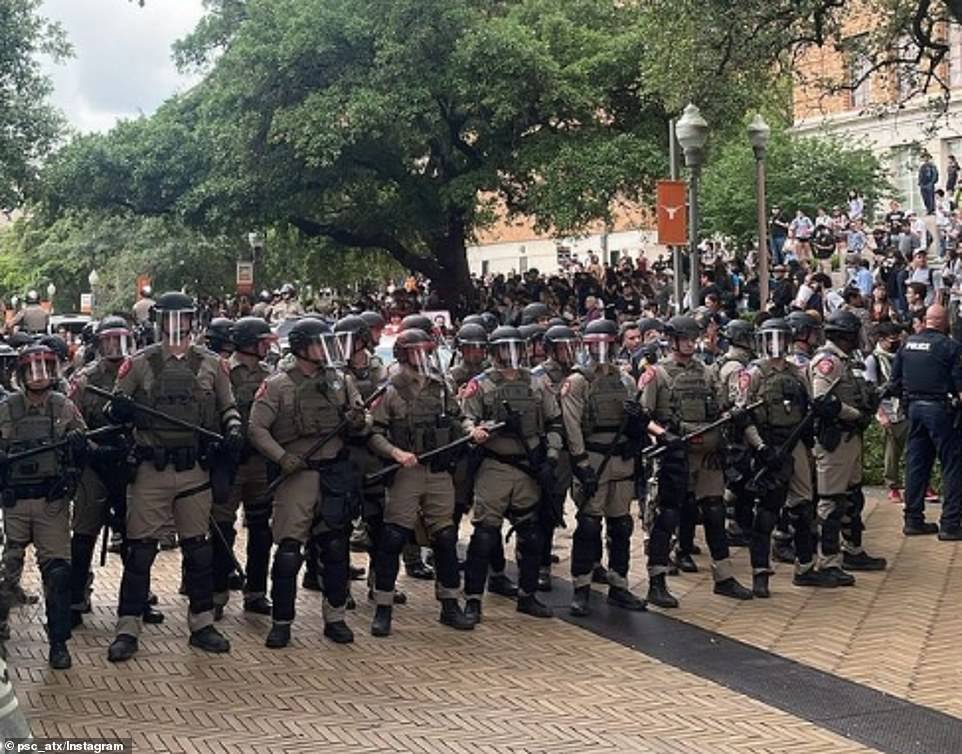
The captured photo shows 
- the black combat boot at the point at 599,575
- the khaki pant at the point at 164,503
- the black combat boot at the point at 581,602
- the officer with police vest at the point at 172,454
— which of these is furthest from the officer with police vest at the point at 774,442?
the khaki pant at the point at 164,503

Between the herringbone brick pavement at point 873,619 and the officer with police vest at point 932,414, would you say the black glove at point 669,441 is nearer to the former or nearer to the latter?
the herringbone brick pavement at point 873,619

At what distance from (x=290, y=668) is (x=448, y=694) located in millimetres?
1087

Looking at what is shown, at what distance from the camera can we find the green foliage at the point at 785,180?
96.1ft

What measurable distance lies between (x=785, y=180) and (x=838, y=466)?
22.1m

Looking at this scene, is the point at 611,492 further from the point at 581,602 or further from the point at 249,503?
the point at 249,503

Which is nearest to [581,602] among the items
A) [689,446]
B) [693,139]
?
[689,446]

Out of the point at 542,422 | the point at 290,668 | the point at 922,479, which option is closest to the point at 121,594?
the point at 290,668

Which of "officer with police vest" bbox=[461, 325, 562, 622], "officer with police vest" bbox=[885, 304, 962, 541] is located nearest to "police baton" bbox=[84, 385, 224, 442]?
"officer with police vest" bbox=[461, 325, 562, 622]

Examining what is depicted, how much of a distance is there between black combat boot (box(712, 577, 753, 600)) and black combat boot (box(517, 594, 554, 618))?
4.38 feet

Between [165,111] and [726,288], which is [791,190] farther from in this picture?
[165,111]

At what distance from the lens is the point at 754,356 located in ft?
36.3

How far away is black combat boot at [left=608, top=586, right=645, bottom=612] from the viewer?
31.6 ft

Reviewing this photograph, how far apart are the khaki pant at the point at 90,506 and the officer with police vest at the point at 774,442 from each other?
4.52m

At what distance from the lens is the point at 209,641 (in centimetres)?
850
